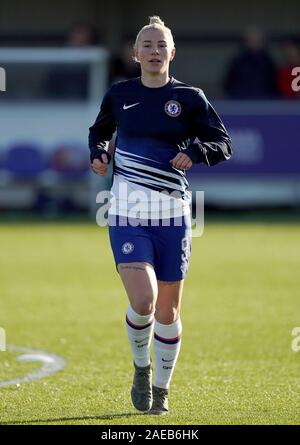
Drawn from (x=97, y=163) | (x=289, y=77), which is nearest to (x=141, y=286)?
(x=97, y=163)

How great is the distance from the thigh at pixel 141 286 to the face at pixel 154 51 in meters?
1.13

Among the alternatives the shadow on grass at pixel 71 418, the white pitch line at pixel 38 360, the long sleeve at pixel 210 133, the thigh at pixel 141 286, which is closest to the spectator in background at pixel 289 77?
the white pitch line at pixel 38 360

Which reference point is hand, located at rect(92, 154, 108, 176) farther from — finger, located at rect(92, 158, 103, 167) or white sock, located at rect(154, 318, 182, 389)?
white sock, located at rect(154, 318, 182, 389)

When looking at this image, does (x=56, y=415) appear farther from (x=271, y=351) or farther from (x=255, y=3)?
(x=255, y=3)

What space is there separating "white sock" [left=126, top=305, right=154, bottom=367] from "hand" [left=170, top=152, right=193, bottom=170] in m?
0.86

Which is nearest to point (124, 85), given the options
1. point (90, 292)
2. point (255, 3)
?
point (90, 292)

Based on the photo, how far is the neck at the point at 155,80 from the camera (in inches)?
268

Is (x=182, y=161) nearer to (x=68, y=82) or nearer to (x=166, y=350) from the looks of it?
(x=166, y=350)

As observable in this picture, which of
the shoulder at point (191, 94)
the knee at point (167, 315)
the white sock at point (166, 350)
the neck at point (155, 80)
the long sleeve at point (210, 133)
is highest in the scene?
the neck at point (155, 80)

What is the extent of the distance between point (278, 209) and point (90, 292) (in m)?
10.0

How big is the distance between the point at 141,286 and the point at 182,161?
0.74 metres

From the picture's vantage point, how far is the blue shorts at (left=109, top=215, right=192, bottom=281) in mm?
6738

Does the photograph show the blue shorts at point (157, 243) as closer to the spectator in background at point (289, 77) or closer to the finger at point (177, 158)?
the finger at point (177, 158)

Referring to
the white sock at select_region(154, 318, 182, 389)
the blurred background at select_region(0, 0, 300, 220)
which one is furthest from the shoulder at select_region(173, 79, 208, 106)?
the blurred background at select_region(0, 0, 300, 220)
